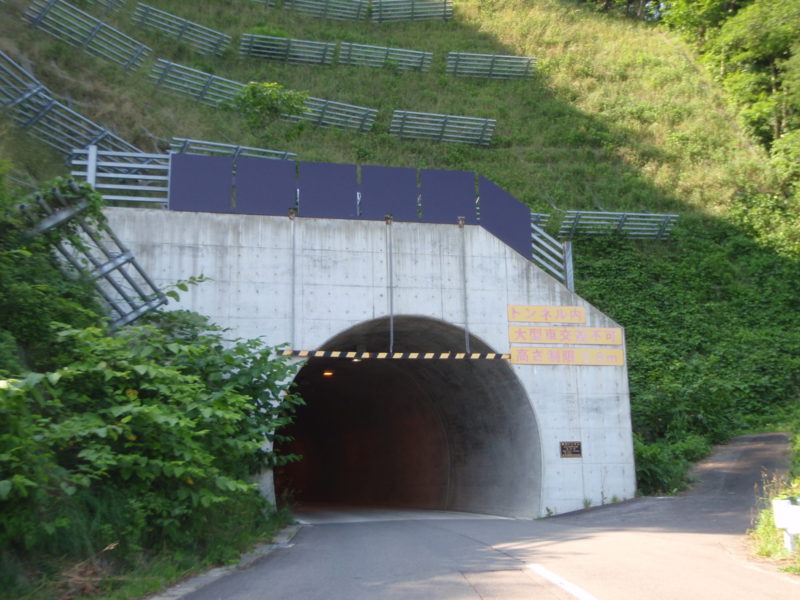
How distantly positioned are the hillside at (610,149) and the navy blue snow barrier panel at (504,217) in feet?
16.3

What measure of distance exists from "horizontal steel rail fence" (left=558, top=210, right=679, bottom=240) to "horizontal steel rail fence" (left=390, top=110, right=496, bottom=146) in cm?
706

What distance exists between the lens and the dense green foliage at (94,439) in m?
6.35

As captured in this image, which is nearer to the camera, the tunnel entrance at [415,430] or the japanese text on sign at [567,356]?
the japanese text on sign at [567,356]

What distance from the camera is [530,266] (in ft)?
48.6

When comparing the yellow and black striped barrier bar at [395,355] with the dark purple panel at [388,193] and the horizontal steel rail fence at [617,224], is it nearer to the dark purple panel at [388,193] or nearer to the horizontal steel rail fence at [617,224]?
the dark purple panel at [388,193]

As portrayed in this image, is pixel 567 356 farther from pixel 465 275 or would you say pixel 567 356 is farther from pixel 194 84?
pixel 194 84

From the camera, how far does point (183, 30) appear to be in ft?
111

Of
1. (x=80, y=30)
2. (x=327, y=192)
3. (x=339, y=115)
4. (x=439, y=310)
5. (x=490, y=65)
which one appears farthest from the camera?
(x=490, y=65)

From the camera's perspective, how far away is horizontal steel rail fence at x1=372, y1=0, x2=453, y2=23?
42.1 m

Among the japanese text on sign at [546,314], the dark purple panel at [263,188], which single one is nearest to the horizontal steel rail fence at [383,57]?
the dark purple panel at [263,188]

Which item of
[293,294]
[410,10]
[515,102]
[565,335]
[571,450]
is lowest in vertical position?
[571,450]

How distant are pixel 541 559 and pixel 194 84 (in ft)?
81.5

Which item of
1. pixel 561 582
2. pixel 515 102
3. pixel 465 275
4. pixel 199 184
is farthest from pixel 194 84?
pixel 561 582

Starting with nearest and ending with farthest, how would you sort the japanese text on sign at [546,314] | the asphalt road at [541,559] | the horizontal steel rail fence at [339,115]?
1. the asphalt road at [541,559]
2. the japanese text on sign at [546,314]
3. the horizontal steel rail fence at [339,115]
